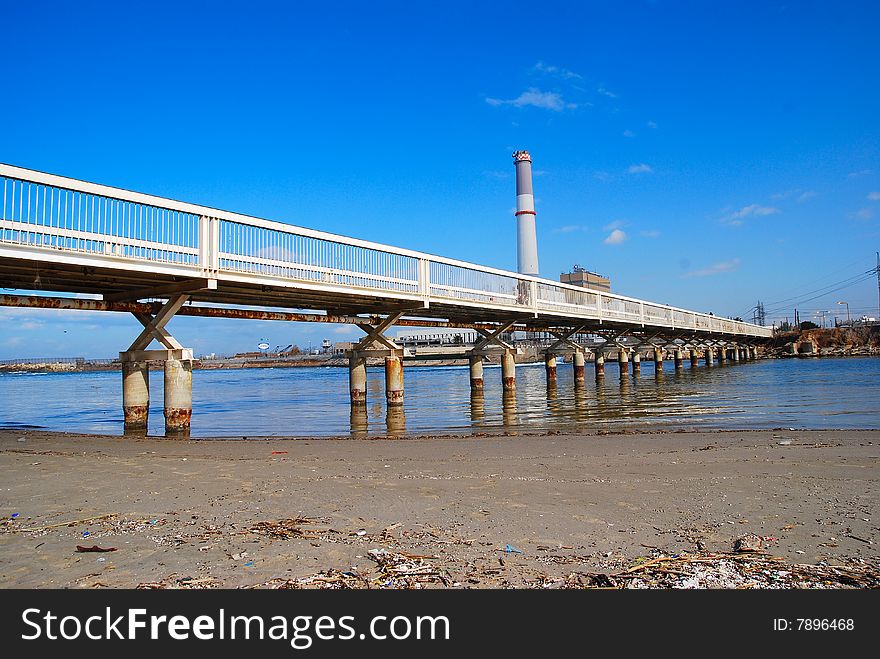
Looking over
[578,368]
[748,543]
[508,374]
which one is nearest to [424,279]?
[508,374]

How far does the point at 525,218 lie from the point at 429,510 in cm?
9633

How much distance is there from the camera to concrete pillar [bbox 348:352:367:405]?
29.8 m

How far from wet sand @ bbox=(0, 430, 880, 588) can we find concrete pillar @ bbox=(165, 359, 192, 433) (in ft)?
21.6

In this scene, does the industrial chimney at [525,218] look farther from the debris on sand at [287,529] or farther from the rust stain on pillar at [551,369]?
the debris on sand at [287,529]

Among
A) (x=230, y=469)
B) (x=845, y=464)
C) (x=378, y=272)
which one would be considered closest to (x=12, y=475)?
(x=230, y=469)

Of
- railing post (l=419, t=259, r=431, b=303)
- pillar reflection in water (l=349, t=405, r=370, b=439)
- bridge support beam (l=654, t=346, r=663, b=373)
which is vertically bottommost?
pillar reflection in water (l=349, t=405, r=370, b=439)

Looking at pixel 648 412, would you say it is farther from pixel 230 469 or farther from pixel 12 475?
pixel 12 475

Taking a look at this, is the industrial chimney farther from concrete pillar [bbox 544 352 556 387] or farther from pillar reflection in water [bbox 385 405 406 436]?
pillar reflection in water [bbox 385 405 406 436]

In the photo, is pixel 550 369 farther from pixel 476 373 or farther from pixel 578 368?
pixel 476 373

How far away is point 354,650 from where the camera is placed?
126 inches

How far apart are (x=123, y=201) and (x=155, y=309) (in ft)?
22.8

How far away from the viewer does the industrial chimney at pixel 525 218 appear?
9831 cm

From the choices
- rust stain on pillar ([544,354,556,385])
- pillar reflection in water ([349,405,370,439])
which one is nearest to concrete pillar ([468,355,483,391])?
rust stain on pillar ([544,354,556,385])

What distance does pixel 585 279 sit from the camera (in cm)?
14212
